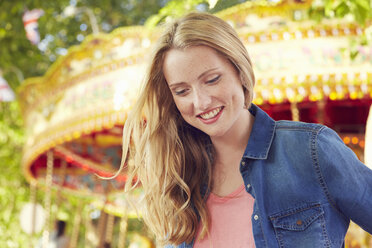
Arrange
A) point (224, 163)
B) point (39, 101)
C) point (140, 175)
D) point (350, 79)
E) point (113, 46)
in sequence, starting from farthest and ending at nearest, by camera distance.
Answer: point (39, 101), point (113, 46), point (350, 79), point (140, 175), point (224, 163)

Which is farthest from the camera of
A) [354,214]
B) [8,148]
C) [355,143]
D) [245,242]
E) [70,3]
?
[8,148]

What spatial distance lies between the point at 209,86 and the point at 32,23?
15.7 ft

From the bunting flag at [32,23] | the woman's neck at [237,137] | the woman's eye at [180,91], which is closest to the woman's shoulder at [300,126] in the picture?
the woman's neck at [237,137]

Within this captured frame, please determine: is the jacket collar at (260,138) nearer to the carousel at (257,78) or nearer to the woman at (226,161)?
the woman at (226,161)

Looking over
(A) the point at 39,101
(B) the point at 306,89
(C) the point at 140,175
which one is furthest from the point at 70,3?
(C) the point at 140,175

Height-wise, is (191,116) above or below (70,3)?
below

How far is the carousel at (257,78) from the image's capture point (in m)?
3.90

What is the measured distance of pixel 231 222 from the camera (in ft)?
4.62

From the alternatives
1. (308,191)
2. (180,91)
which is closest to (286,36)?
(180,91)

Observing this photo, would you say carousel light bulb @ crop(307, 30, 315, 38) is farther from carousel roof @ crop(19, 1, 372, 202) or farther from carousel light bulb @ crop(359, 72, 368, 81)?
carousel light bulb @ crop(359, 72, 368, 81)

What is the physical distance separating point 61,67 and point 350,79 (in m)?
2.77

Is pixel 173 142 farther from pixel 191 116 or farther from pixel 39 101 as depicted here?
pixel 39 101

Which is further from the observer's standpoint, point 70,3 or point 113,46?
point 70,3

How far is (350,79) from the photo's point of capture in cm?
390
